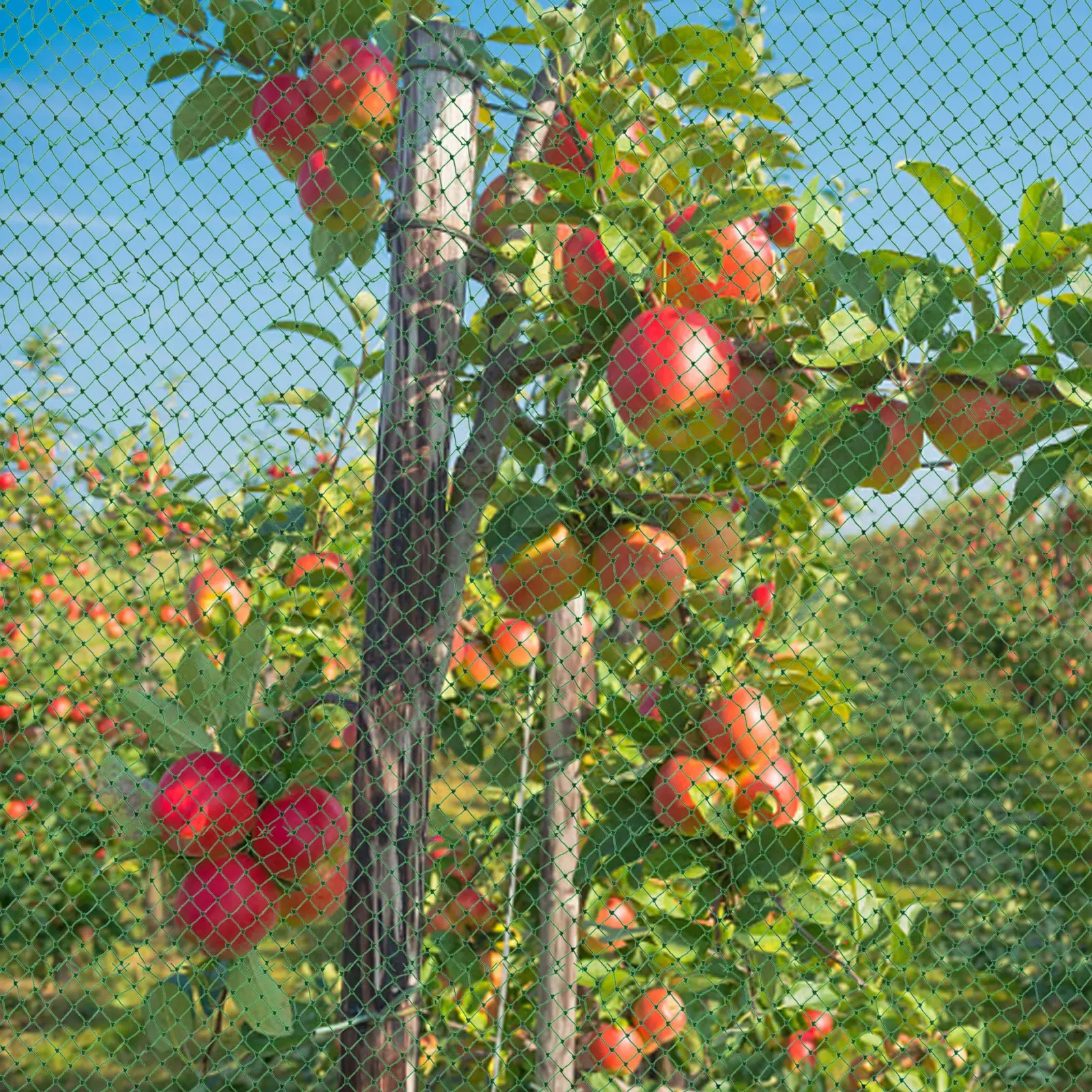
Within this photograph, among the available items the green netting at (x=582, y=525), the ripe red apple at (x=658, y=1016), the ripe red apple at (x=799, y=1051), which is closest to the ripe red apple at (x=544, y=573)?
the green netting at (x=582, y=525)

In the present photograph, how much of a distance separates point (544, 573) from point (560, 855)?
11.6 inches

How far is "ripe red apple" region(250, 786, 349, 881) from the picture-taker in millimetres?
937

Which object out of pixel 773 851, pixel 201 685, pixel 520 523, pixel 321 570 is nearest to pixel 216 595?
pixel 321 570

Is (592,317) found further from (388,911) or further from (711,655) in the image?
(388,911)

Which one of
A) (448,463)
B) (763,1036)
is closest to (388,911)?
(448,463)

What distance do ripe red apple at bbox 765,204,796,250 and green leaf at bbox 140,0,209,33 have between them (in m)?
0.58

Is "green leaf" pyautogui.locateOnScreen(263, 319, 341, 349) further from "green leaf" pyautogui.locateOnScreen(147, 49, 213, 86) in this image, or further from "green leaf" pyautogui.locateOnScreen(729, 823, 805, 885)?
"green leaf" pyautogui.locateOnScreen(729, 823, 805, 885)

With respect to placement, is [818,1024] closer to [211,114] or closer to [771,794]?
[771,794]

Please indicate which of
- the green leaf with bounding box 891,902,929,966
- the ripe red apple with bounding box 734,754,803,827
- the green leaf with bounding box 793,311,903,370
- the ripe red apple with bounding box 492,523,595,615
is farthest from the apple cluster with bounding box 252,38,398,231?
the green leaf with bounding box 891,902,929,966

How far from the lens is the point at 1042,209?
2.76 ft

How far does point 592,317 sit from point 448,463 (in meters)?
0.19

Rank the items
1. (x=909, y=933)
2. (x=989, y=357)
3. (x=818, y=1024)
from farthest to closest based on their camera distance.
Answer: (x=818, y=1024), (x=909, y=933), (x=989, y=357)

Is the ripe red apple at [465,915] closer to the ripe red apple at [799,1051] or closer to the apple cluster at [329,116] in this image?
the ripe red apple at [799,1051]

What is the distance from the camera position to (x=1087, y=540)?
924 millimetres
